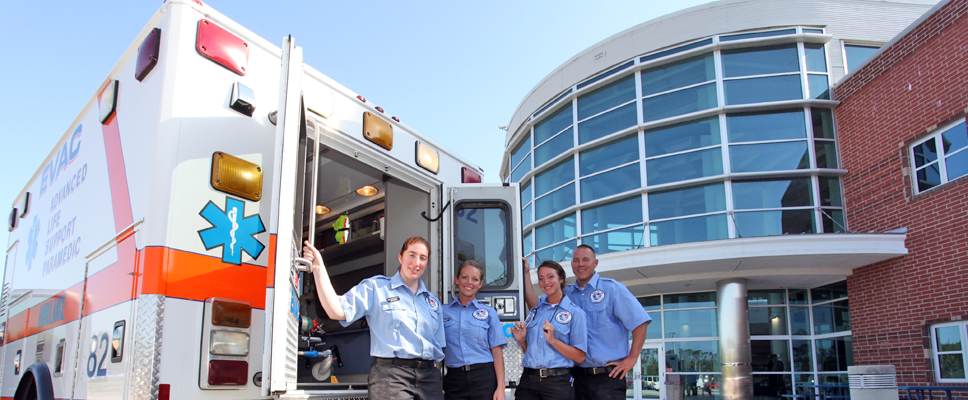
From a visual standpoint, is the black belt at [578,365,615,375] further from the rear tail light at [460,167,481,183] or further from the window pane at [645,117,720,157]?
the window pane at [645,117,720,157]

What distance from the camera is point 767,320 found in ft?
44.1

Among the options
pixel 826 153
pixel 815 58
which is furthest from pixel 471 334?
pixel 815 58

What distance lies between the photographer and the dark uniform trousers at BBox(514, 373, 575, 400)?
3.61 metres

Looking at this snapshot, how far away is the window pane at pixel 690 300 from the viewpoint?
14.1 meters

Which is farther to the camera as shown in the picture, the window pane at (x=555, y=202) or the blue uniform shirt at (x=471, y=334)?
the window pane at (x=555, y=202)

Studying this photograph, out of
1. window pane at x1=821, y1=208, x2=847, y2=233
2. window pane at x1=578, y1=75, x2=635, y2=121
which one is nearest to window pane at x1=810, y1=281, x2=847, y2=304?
window pane at x1=821, y1=208, x2=847, y2=233

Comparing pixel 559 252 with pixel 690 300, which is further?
pixel 559 252

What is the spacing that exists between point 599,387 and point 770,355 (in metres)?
11.2

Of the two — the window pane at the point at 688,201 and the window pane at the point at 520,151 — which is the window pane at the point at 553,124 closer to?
the window pane at the point at 520,151

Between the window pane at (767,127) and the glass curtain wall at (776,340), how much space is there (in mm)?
3380

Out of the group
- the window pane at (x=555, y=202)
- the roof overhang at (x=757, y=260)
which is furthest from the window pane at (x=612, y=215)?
the roof overhang at (x=757, y=260)

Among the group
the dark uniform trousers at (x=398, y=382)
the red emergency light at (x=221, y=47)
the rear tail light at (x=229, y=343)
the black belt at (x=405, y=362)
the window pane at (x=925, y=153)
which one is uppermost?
the window pane at (x=925, y=153)

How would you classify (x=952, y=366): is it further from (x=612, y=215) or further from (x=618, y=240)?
(x=612, y=215)

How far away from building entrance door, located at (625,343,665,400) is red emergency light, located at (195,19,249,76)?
1298cm
